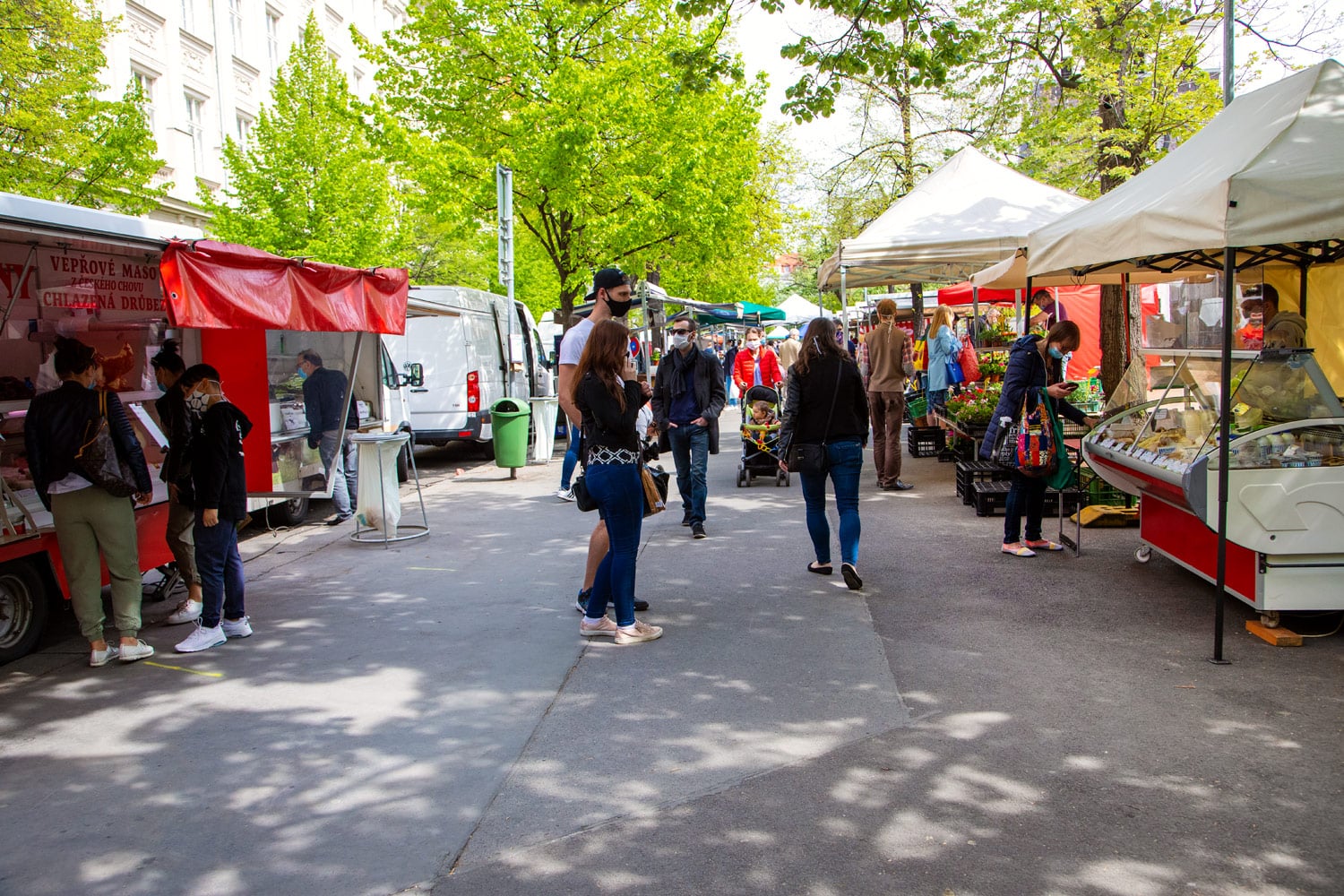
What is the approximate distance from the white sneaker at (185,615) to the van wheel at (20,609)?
0.81 metres

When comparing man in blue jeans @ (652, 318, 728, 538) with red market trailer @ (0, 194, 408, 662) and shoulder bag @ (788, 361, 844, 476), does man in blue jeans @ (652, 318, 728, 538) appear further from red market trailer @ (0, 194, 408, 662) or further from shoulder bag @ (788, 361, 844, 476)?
red market trailer @ (0, 194, 408, 662)

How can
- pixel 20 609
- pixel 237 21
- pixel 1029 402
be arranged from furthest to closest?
pixel 237 21 → pixel 1029 402 → pixel 20 609

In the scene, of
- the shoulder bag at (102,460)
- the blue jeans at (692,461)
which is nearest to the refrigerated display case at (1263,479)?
the blue jeans at (692,461)

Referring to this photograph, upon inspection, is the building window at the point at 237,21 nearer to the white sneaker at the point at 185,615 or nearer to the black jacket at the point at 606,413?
the white sneaker at the point at 185,615

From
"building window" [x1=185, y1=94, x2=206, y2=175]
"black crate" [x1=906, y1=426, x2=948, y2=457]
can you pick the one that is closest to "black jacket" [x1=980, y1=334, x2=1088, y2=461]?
"black crate" [x1=906, y1=426, x2=948, y2=457]

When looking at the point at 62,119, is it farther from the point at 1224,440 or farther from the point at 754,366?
the point at 1224,440

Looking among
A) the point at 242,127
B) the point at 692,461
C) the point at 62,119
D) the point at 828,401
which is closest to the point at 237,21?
the point at 242,127

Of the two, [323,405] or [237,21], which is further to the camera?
[237,21]

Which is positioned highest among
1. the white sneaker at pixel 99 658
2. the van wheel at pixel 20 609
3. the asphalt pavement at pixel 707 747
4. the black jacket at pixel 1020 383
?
the black jacket at pixel 1020 383

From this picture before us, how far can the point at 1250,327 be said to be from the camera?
8.80m

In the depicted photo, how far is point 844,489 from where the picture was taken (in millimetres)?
6938

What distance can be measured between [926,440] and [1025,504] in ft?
21.3

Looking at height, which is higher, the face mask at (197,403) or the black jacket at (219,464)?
the face mask at (197,403)

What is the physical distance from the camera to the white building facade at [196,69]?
2484 cm
